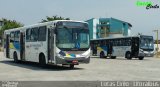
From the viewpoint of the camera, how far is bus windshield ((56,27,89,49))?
21.2 meters

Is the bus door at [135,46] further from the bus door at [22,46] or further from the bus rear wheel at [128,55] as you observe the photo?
the bus door at [22,46]

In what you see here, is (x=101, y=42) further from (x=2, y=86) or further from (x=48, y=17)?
(x=48, y=17)

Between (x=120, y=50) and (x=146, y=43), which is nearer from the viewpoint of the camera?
(x=146, y=43)

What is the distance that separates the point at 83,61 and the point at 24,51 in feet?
22.8

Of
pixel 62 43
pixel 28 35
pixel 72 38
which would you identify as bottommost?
pixel 62 43

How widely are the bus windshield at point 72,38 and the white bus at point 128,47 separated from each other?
1801 centimetres

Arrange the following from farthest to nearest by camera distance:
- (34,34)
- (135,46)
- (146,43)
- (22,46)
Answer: (135,46)
(146,43)
(22,46)
(34,34)

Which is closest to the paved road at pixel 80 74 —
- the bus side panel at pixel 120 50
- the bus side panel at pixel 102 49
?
the bus side panel at pixel 120 50

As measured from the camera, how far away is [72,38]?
2148cm

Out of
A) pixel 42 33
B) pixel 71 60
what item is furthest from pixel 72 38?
pixel 42 33

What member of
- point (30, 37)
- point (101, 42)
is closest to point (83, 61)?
point (30, 37)

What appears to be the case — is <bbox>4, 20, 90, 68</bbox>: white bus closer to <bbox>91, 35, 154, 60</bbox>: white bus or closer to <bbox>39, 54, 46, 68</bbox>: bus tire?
<bbox>39, 54, 46, 68</bbox>: bus tire

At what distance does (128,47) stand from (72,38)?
19827mm

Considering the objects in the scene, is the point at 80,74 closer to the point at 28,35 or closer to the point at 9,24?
the point at 28,35
